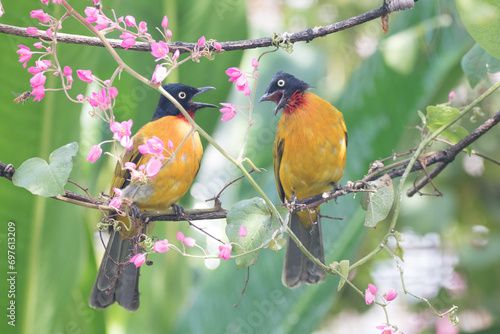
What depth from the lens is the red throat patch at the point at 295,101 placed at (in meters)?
1.84

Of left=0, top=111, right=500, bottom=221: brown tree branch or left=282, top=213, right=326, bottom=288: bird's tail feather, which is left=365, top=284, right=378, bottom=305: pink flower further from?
left=282, top=213, right=326, bottom=288: bird's tail feather

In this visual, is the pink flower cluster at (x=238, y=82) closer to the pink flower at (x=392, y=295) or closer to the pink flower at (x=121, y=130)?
the pink flower at (x=121, y=130)

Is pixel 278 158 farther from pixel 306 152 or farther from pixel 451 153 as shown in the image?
pixel 451 153

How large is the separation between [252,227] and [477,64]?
104 cm

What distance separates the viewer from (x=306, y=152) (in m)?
2.07

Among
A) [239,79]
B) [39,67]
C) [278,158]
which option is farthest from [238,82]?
[278,158]

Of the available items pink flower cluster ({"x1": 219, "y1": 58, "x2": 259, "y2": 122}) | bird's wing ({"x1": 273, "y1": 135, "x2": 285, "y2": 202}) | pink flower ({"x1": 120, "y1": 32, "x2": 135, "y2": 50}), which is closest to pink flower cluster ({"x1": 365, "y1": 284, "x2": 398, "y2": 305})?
pink flower cluster ({"x1": 219, "y1": 58, "x2": 259, "y2": 122})

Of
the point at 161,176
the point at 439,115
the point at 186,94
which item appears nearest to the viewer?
the point at 439,115

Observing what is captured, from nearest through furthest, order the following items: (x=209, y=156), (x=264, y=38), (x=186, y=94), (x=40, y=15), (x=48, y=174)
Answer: (x=40, y=15) < (x=48, y=174) < (x=264, y=38) < (x=186, y=94) < (x=209, y=156)

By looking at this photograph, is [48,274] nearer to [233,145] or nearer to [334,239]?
[334,239]

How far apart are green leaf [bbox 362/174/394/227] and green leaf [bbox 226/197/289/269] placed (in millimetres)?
200

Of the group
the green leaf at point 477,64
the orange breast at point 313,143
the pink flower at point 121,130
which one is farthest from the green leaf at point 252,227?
the green leaf at point 477,64

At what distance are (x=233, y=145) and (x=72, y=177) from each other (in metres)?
1.38

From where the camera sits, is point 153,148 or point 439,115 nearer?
point 153,148
